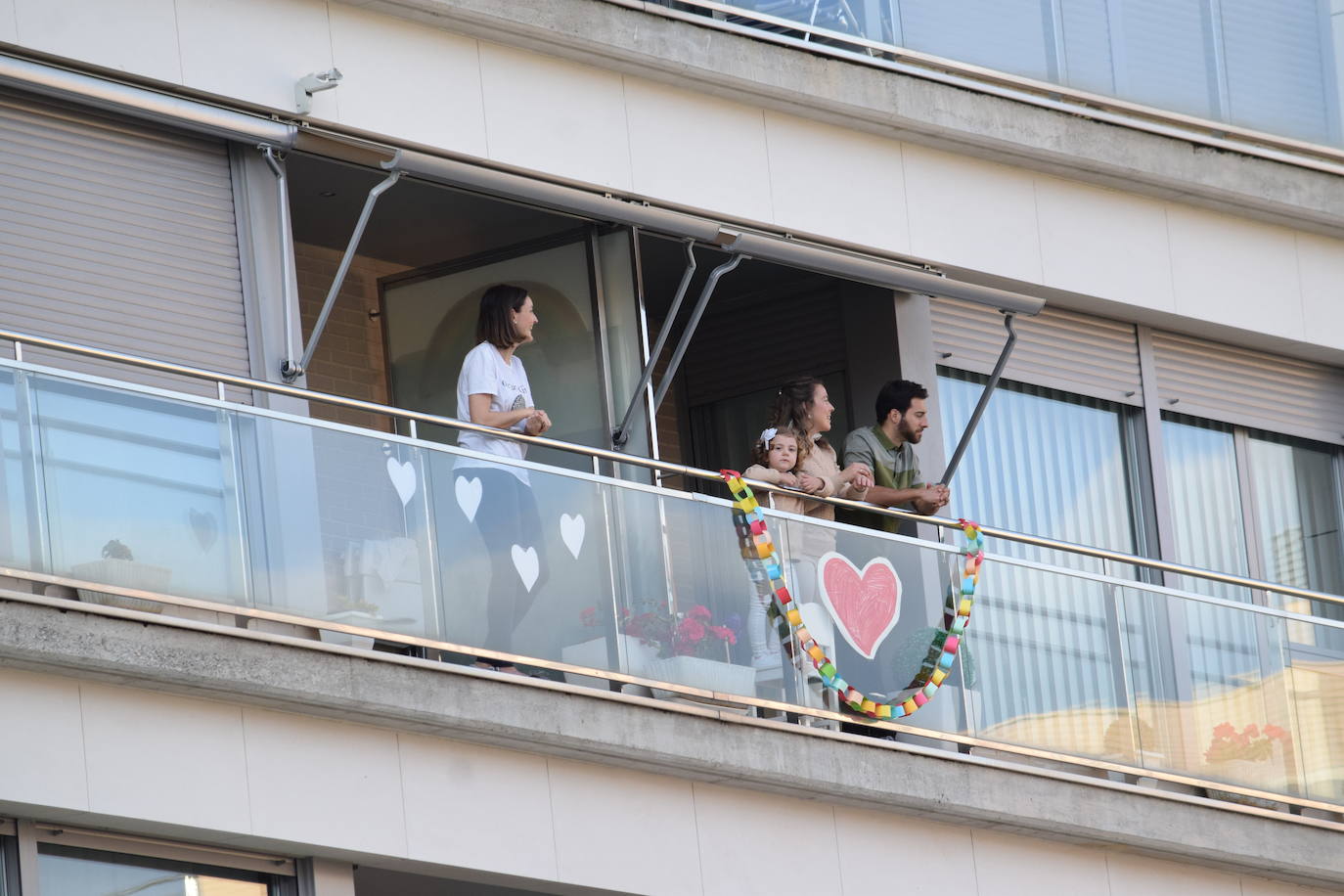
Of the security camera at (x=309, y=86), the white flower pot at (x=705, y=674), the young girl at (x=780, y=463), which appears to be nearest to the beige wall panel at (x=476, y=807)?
the white flower pot at (x=705, y=674)

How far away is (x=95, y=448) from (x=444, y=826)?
8.57 feet

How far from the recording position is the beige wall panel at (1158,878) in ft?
53.6

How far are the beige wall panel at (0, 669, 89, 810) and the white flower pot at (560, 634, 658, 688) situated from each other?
2.57m

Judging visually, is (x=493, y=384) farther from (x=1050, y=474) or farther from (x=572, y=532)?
(x=1050, y=474)

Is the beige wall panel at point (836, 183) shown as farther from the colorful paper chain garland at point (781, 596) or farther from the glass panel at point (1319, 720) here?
the glass panel at point (1319, 720)

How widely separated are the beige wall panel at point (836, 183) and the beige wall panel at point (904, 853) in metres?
3.92

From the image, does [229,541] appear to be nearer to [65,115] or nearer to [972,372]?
[65,115]

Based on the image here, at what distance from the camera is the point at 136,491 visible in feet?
41.5

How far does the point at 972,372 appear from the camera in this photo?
1909 cm

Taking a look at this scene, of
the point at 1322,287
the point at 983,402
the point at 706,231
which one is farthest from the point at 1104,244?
the point at 706,231

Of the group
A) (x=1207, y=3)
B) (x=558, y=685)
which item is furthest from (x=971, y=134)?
(x=558, y=685)

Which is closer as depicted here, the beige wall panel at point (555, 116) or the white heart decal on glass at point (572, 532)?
the white heart decal on glass at point (572, 532)

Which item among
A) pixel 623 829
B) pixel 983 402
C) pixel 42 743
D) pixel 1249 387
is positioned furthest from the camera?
pixel 1249 387

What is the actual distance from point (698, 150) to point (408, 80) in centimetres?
202
